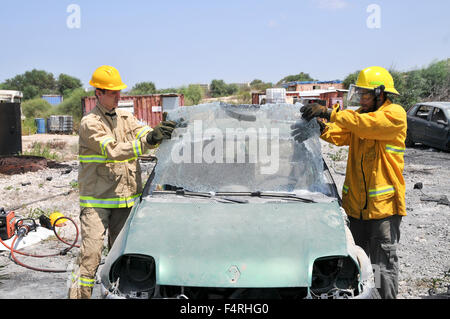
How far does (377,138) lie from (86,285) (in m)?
2.55

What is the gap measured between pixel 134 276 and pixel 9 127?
34.2 ft

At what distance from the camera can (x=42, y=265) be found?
5285 millimetres

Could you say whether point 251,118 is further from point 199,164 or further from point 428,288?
point 428,288

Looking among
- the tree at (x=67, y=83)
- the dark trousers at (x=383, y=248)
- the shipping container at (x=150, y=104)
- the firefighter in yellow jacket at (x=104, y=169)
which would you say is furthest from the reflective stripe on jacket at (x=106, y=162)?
the tree at (x=67, y=83)

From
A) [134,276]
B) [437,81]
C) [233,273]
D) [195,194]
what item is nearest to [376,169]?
[195,194]

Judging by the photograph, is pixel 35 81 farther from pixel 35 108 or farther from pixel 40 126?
pixel 40 126

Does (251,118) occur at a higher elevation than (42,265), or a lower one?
higher

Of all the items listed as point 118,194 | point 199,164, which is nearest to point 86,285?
point 118,194

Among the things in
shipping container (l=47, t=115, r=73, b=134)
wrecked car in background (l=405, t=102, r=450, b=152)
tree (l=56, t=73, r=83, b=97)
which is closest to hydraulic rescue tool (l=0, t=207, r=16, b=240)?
wrecked car in background (l=405, t=102, r=450, b=152)

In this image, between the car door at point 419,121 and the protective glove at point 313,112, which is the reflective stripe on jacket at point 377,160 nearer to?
the protective glove at point 313,112

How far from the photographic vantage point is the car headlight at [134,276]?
2845 millimetres

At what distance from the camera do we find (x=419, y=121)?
14914 mm

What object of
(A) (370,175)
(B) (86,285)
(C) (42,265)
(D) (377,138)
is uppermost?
(D) (377,138)
